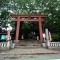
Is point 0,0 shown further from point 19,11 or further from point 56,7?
point 56,7

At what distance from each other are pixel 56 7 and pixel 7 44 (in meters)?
9.69

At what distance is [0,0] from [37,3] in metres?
6.62

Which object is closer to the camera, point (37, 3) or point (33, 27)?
point (37, 3)

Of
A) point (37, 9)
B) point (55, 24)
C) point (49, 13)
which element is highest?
point (37, 9)

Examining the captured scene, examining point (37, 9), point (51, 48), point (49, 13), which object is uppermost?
point (37, 9)

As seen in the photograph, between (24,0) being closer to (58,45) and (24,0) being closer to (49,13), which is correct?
(49,13)

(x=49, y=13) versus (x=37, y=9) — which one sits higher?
(x=37, y=9)

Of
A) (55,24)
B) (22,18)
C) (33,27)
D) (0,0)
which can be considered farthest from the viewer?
(33,27)

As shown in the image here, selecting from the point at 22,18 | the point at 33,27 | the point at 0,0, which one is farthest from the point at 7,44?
the point at 33,27

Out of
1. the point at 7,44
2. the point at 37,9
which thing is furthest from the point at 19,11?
the point at 7,44

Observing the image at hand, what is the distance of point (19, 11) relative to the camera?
26.5 metres

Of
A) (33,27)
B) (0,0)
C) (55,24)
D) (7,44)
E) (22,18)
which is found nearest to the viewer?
(7,44)

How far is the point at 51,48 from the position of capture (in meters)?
15.0

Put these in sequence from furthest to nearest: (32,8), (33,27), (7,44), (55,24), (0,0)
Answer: (33,27) → (32,8) → (0,0) → (55,24) → (7,44)
